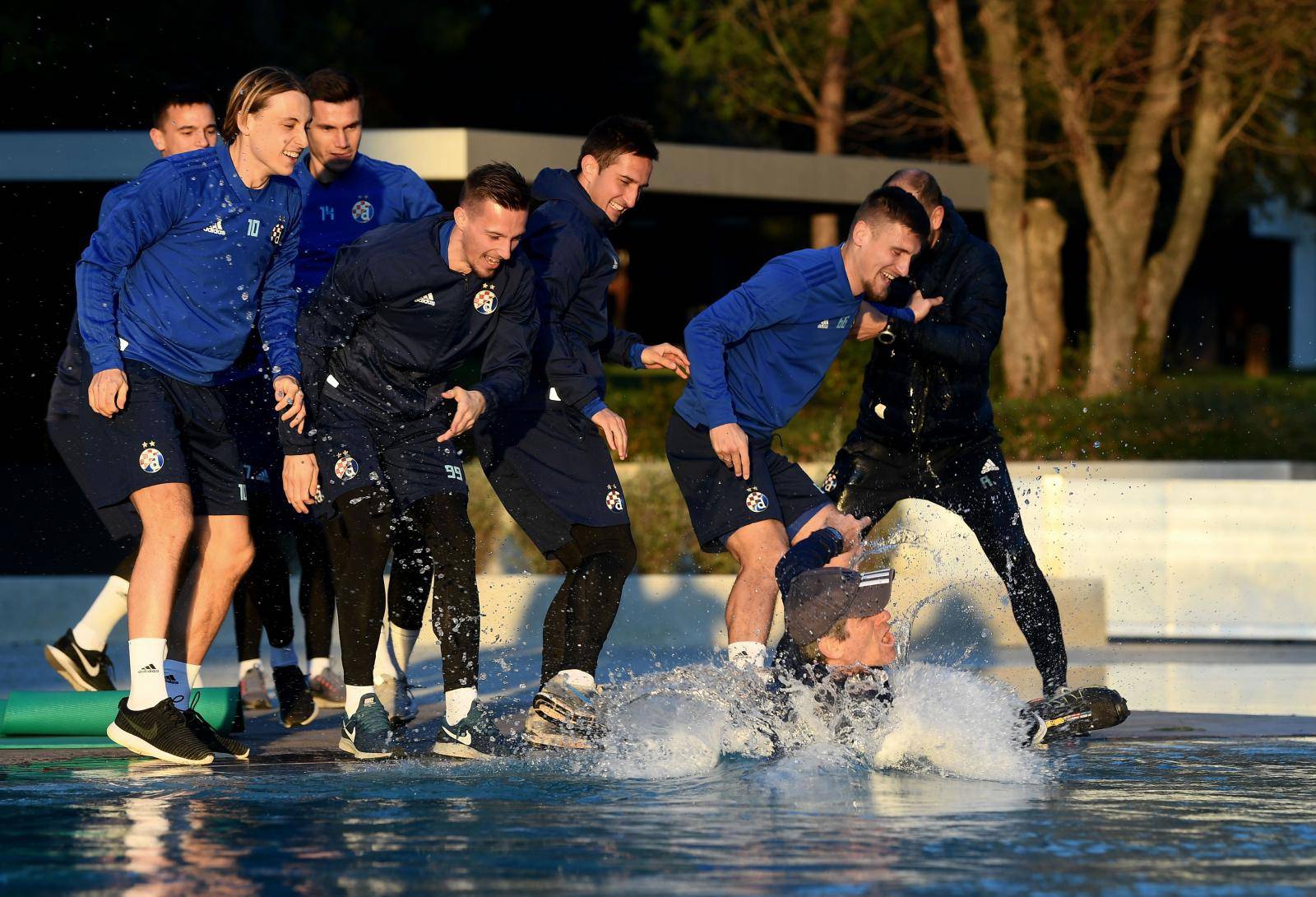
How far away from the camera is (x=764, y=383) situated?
708 centimetres

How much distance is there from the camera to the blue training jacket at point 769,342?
687 cm

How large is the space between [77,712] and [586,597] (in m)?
1.88

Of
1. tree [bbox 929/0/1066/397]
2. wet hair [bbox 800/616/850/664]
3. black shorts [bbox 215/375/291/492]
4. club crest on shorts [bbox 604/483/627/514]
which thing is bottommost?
wet hair [bbox 800/616/850/664]

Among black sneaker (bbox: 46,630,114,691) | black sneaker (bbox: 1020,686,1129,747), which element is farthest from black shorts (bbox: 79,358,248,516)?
black sneaker (bbox: 1020,686,1129,747)

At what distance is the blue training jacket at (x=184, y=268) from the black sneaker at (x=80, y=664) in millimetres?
1790

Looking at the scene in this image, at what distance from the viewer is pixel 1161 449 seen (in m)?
18.2

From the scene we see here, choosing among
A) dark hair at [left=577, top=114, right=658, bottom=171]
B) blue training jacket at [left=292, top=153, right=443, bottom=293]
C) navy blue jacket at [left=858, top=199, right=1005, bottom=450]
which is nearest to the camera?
dark hair at [left=577, top=114, right=658, bottom=171]

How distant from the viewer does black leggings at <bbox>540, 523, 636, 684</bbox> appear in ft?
22.8

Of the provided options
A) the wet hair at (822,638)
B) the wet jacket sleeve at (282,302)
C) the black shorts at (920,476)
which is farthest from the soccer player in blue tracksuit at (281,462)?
the black shorts at (920,476)

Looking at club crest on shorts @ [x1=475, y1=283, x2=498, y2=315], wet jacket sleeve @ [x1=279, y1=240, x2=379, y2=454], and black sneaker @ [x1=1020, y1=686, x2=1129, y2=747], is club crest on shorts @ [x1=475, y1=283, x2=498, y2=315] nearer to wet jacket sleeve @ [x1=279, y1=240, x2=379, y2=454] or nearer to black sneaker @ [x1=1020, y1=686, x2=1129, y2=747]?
wet jacket sleeve @ [x1=279, y1=240, x2=379, y2=454]

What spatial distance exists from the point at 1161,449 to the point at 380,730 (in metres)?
13.0

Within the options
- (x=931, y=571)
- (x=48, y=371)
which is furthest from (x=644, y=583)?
(x=48, y=371)

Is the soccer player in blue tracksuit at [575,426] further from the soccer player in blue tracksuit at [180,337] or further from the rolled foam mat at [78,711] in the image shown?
the rolled foam mat at [78,711]

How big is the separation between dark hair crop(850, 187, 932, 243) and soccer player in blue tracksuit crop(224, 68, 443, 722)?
70.3 inches
